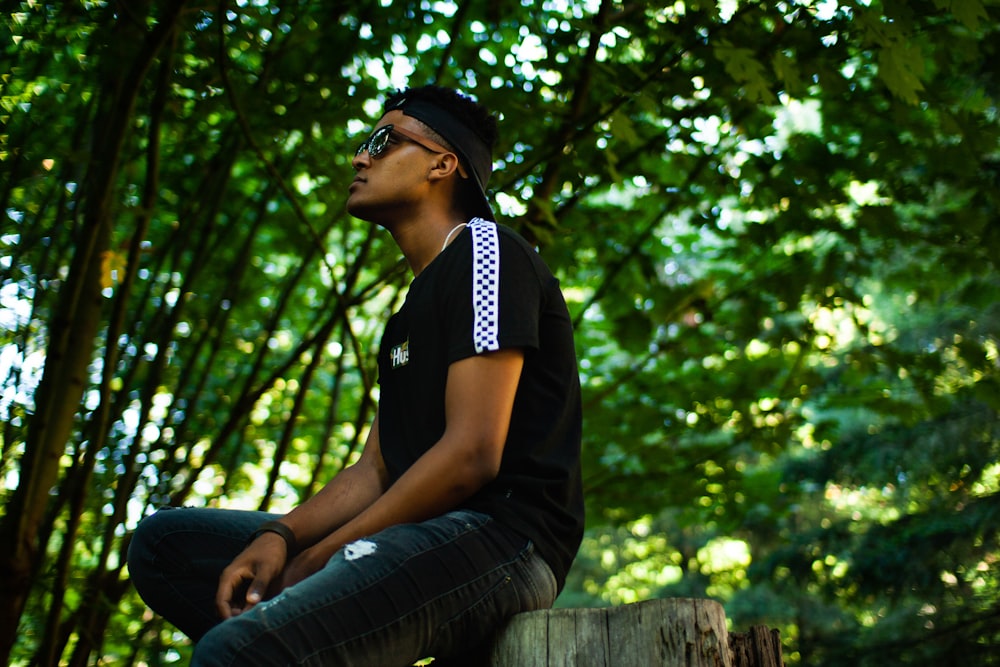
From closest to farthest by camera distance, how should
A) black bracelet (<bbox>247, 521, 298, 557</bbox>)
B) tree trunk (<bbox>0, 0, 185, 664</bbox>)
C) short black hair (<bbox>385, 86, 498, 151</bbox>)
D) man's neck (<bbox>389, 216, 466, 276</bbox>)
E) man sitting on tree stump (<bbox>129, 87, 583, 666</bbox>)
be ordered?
man sitting on tree stump (<bbox>129, 87, 583, 666</bbox>) < black bracelet (<bbox>247, 521, 298, 557</bbox>) < man's neck (<bbox>389, 216, 466, 276</bbox>) < short black hair (<bbox>385, 86, 498, 151</bbox>) < tree trunk (<bbox>0, 0, 185, 664</bbox>)

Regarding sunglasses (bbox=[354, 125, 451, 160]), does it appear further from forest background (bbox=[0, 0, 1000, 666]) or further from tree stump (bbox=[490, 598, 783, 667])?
tree stump (bbox=[490, 598, 783, 667])

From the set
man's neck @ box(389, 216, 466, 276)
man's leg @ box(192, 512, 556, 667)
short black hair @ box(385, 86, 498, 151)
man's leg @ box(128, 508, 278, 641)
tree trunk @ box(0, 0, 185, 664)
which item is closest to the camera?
man's leg @ box(192, 512, 556, 667)

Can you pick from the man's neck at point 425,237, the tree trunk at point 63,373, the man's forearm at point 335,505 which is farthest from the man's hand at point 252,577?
the tree trunk at point 63,373

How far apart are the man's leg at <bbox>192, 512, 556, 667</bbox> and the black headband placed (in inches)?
36.5

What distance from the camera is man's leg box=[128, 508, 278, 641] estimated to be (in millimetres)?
2232

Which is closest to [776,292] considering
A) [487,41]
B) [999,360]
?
[487,41]

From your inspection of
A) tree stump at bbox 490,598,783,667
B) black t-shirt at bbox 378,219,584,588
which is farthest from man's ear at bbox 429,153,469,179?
tree stump at bbox 490,598,783,667

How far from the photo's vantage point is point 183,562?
224 cm

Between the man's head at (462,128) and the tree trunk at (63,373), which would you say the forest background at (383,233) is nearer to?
the tree trunk at (63,373)

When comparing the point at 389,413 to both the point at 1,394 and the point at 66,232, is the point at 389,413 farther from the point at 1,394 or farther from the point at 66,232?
the point at 66,232

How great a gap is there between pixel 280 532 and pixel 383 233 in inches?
109

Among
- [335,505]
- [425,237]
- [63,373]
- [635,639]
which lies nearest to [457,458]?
[635,639]

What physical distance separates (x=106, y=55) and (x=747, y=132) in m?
2.79

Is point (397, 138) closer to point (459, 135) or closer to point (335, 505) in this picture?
point (459, 135)
